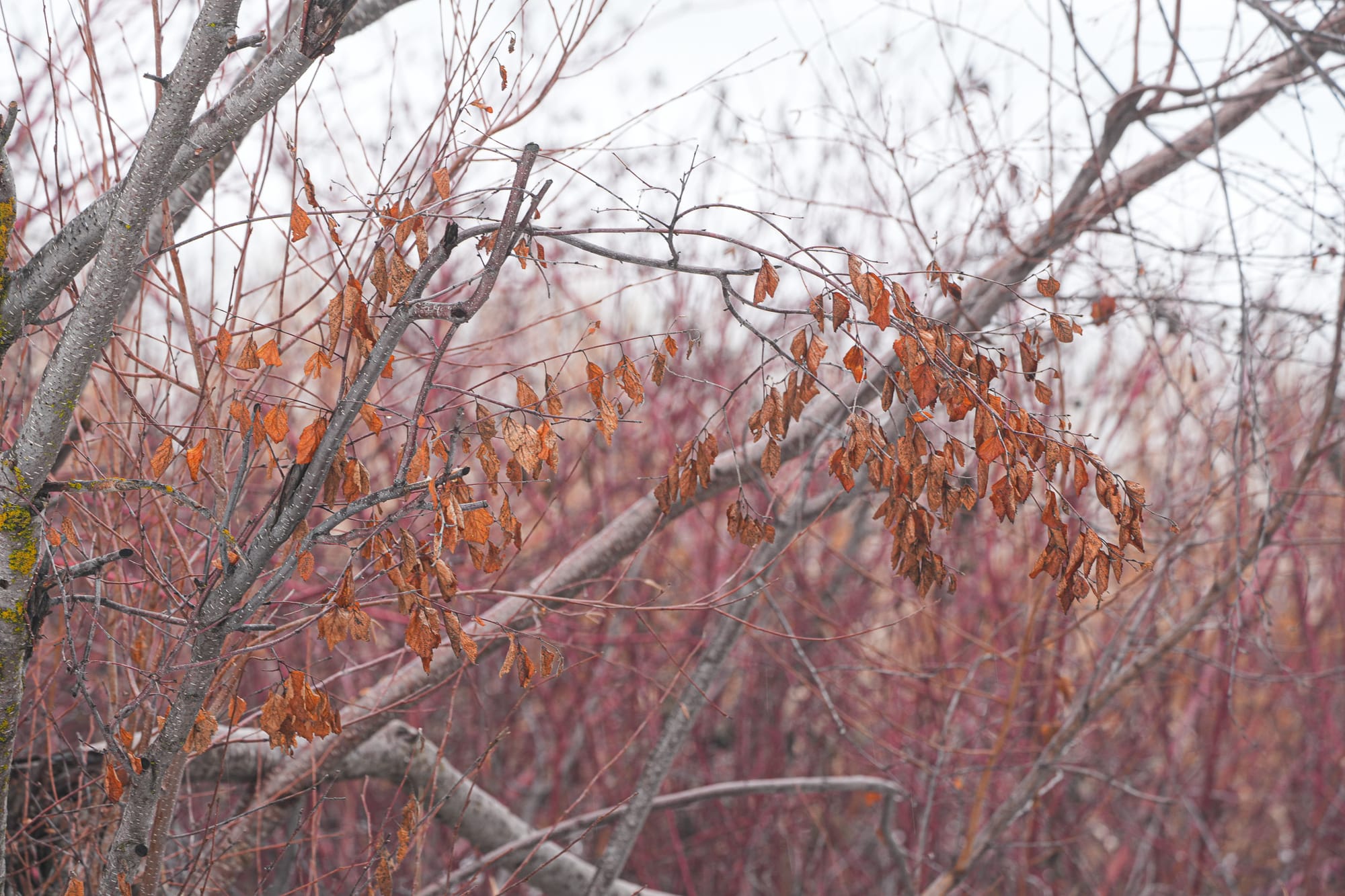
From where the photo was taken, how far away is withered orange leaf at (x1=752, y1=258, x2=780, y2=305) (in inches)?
62.2

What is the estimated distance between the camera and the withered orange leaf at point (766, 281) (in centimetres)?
158

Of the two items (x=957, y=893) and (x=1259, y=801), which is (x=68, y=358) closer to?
(x=957, y=893)

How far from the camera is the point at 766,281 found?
5.21ft

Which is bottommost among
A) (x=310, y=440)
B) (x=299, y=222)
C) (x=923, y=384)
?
(x=310, y=440)

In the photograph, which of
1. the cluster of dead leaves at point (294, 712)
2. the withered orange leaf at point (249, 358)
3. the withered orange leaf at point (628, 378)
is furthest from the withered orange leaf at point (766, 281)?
the cluster of dead leaves at point (294, 712)

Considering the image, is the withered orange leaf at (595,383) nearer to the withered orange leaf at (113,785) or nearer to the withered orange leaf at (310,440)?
the withered orange leaf at (310,440)

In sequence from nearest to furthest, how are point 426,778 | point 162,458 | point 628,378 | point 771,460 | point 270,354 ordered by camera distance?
point 270,354 → point 162,458 → point 628,378 → point 771,460 → point 426,778

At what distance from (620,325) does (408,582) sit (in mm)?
4455

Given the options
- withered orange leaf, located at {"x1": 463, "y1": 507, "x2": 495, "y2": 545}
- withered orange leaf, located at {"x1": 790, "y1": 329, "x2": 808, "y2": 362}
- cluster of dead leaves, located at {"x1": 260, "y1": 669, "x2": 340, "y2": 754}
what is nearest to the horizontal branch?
cluster of dead leaves, located at {"x1": 260, "y1": 669, "x2": 340, "y2": 754}

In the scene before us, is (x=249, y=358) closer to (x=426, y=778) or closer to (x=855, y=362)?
(x=855, y=362)

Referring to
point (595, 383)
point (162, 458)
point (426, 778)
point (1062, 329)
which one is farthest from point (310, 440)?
point (426, 778)

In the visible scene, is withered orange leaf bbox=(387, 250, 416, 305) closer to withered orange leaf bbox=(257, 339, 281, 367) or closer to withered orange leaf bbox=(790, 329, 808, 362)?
withered orange leaf bbox=(257, 339, 281, 367)

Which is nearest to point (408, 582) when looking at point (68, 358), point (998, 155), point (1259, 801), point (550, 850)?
point (68, 358)

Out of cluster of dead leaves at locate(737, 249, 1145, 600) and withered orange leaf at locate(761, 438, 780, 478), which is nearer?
cluster of dead leaves at locate(737, 249, 1145, 600)
